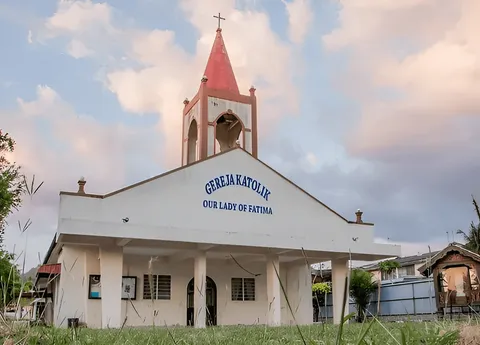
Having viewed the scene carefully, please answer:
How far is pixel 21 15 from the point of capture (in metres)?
8.80

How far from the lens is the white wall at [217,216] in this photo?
13844mm

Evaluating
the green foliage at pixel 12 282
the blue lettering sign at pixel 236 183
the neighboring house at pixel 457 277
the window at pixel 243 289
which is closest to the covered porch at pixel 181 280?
the window at pixel 243 289

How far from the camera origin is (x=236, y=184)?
645 inches

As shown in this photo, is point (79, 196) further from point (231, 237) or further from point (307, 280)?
point (307, 280)

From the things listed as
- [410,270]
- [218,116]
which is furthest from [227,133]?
[410,270]

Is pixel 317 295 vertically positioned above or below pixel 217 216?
below

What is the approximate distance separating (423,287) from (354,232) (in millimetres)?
4361

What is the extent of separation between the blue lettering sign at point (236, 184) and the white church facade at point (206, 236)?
0.03 meters

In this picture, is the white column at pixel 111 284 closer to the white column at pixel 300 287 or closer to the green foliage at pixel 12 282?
the white column at pixel 300 287

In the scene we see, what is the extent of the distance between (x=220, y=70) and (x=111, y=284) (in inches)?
391

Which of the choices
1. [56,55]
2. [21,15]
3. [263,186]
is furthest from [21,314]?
[263,186]

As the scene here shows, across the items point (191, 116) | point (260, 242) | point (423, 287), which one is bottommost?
point (423, 287)

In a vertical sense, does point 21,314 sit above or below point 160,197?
below

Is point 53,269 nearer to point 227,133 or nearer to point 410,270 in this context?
point 227,133
